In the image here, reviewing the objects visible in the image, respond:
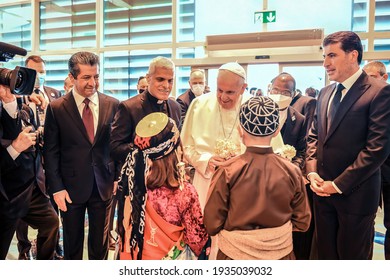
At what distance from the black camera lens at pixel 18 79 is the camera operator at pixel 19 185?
0.18 meters

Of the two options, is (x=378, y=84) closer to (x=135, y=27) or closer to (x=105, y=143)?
(x=105, y=143)

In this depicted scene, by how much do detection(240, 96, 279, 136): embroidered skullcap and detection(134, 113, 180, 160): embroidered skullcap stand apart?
0.97 ft

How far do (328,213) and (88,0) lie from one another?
26.4 ft

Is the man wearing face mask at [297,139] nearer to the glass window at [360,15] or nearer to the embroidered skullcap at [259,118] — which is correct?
the embroidered skullcap at [259,118]

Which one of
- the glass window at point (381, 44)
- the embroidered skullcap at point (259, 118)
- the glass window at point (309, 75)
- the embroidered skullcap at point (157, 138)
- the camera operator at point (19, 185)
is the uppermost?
the glass window at point (381, 44)

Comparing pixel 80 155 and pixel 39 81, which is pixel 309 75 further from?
pixel 80 155

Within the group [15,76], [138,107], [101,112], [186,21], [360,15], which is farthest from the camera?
[186,21]

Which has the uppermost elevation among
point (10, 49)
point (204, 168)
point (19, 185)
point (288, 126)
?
point (10, 49)

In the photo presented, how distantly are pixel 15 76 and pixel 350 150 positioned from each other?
5.69ft

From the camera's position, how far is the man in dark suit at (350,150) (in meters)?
1.82

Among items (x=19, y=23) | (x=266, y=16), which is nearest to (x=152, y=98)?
(x=266, y=16)

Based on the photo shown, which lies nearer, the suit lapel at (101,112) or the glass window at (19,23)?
the suit lapel at (101,112)

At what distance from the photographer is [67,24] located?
28.0 feet

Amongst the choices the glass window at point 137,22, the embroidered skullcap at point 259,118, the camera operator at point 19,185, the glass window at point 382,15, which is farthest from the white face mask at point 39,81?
the glass window at point 382,15
